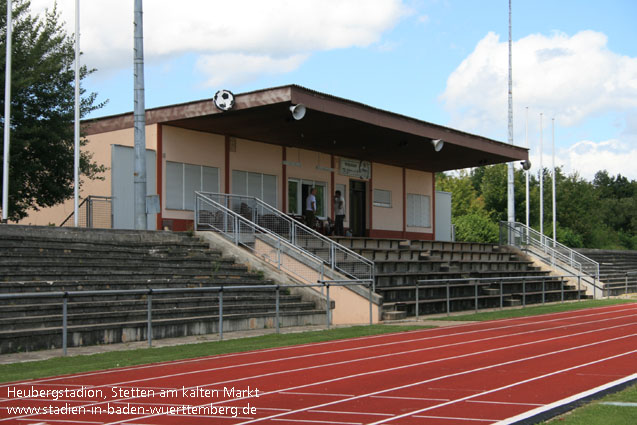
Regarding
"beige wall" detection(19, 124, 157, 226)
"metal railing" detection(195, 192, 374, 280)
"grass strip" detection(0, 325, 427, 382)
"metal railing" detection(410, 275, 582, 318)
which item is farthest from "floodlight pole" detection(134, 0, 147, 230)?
"metal railing" detection(410, 275, 582, 318)

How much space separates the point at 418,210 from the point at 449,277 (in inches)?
421

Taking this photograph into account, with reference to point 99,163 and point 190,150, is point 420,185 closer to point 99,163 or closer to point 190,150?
point 190,150

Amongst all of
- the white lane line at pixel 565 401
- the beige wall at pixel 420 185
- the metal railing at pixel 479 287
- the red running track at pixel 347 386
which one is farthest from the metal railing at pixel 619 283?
the white lane line at pixel 565 401

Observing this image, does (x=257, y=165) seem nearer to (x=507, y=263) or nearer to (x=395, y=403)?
(x=507, y=263)

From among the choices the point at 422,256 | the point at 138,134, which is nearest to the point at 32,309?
the point at 138,134

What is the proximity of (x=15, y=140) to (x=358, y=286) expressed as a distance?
11.7 m

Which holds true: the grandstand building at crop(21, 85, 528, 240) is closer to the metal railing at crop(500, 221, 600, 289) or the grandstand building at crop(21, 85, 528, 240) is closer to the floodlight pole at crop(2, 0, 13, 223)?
the floodlight pole at crop(2, 0, 13, 223)

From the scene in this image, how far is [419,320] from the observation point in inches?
823

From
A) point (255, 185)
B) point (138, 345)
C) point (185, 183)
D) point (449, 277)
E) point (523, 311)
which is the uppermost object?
point (255, 185)

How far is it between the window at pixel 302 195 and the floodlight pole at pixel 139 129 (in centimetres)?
839

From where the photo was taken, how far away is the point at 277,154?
2848 cm

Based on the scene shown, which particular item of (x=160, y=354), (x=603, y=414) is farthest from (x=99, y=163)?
(x=603, y=414)

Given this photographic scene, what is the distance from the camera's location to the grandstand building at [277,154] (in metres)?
23.2

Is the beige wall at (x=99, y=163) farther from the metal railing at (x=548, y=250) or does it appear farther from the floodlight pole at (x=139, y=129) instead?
the metal railing at (x=548, y=250)
